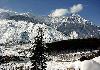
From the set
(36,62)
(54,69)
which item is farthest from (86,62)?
(54,69)

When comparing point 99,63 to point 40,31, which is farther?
point 40,31

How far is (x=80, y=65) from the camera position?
60.9ft

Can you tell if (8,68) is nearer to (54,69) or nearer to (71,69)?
(54,69)

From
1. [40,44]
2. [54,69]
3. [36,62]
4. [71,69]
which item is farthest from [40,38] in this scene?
[54,69]

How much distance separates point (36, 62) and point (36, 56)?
329 cm

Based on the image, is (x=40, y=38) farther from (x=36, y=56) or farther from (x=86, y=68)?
(x=86, y=68)

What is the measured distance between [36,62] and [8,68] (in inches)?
4583

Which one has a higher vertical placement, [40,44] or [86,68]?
[40,44]

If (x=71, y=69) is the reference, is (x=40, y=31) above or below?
above

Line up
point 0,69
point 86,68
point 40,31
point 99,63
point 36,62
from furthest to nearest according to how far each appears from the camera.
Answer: point 0,69 < point 36,62 < point 40,31 < point 99,63 < point 86,68

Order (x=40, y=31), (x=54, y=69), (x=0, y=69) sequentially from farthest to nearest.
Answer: (x=0, y=69), (x=54, y=69), (x=40, y=31)

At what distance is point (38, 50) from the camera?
52656 millimetres

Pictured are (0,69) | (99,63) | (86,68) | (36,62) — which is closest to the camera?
(86,68)

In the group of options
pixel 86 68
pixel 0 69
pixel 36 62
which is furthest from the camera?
pixel 0 69
